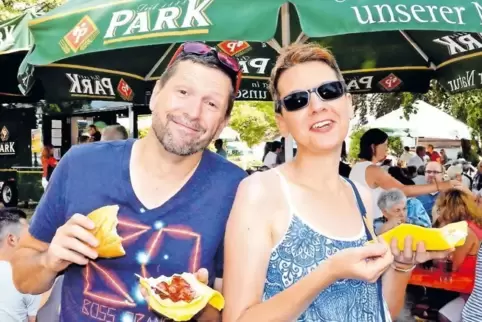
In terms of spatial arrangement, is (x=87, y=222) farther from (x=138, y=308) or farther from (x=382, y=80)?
(x=382, y=80)

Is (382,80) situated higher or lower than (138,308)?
higher

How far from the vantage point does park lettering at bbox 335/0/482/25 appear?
137 inches

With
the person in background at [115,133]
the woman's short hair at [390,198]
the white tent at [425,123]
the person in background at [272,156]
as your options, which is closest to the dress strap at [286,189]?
the woman's short hair at [390,198]

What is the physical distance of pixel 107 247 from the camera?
1748 mm

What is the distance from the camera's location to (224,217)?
198cm

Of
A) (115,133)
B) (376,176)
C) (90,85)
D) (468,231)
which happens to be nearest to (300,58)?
(468,231)

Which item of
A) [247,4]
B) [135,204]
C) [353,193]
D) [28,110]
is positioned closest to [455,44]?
[247,4]

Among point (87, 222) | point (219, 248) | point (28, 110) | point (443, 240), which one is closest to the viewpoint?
point (87, 222)

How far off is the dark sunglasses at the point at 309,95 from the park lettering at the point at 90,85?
518 cm

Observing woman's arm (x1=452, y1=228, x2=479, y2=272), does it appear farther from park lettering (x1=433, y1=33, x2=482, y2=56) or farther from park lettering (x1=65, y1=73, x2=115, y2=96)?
park lettering (x1=65, y1=73, x2=115, y2=96)

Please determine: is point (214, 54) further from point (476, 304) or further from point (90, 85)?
point (90, 85)

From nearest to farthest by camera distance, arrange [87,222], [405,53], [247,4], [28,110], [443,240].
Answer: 1. [87,222]
2. [443,240]
3. [247,4]
4. [405,53]
5. [28,110]

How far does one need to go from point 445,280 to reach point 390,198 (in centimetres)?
101

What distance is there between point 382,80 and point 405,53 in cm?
54
